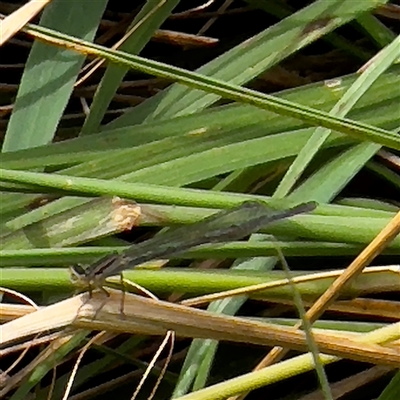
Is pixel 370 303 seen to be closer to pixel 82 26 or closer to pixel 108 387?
pixel 108 387

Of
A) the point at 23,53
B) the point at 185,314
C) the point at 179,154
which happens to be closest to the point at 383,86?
the point at 179,154

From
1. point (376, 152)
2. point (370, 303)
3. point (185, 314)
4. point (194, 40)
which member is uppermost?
point (194, 40)

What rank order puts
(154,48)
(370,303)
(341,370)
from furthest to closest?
(154,48), (341,370), (370,303)

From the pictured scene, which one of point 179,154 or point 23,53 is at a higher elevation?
point 23,53

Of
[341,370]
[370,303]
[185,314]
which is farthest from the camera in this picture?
[341,370]

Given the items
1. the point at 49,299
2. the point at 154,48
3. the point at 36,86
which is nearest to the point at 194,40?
the point at 154,48

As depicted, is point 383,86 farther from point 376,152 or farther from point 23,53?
point 23,53

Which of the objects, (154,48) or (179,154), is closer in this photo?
(179,154)
